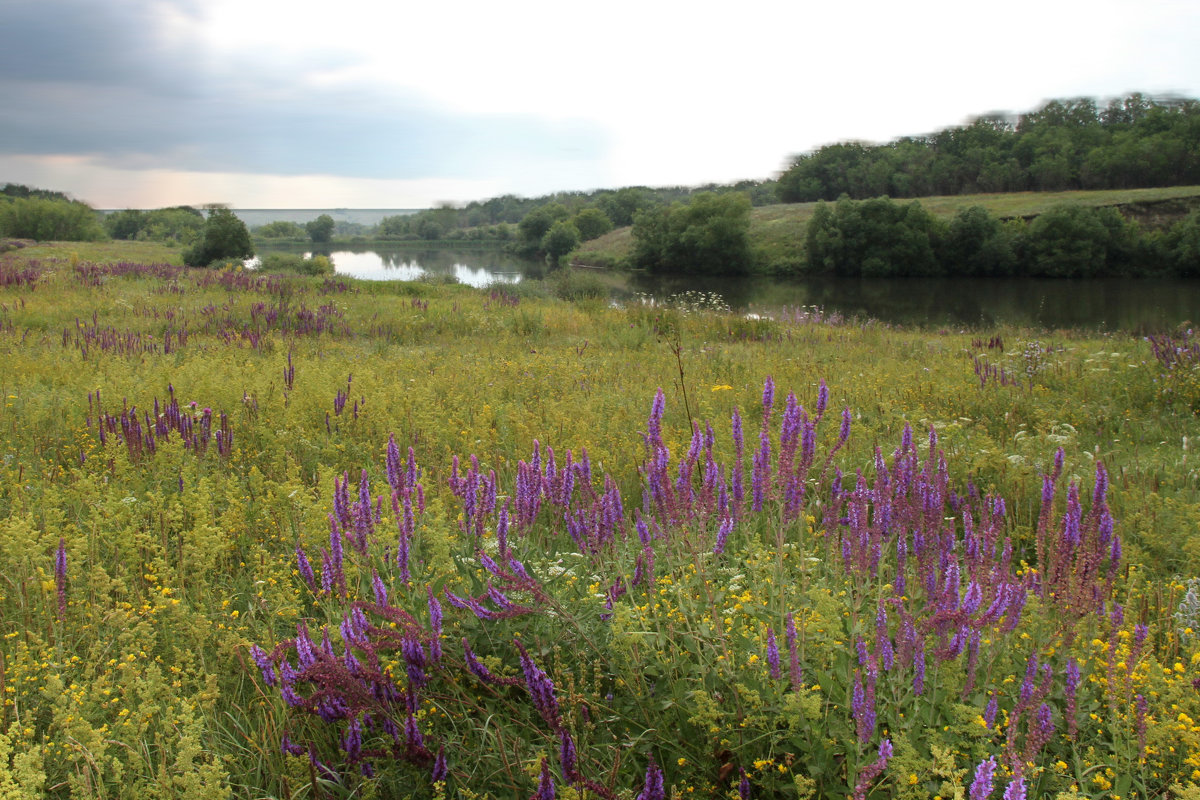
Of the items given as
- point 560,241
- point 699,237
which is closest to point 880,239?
point 699,237

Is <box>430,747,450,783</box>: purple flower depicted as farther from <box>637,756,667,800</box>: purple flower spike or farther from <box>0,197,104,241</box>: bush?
<box>0,197,104,241</box>: bush

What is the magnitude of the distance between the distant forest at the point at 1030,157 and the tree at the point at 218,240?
97.1m

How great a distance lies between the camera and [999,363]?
1038 centimetres

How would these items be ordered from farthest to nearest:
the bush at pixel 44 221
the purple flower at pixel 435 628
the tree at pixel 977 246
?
the bush at pixel 44 221 → the tree at pixel 977 246 → the purple flower at pixel 435 628

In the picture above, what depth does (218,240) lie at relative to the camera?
36344 mm

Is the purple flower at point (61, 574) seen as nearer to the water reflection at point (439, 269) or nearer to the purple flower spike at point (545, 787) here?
the purple flower spike at point (545, 787)

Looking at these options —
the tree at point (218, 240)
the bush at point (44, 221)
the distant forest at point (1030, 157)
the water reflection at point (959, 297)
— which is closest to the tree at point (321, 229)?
the bush at point (44, 221)

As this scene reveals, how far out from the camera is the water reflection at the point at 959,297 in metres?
32.7

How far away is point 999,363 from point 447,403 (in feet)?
26.7

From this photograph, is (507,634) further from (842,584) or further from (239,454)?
(239,454)

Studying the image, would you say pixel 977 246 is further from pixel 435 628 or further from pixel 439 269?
pixel 435 628

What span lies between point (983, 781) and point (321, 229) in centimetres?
19270

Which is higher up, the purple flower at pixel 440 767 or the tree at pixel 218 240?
the tree at pixel 218 240

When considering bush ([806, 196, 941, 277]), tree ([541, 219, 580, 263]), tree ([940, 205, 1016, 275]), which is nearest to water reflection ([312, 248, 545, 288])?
tree ([541, 219, 580, 263])
